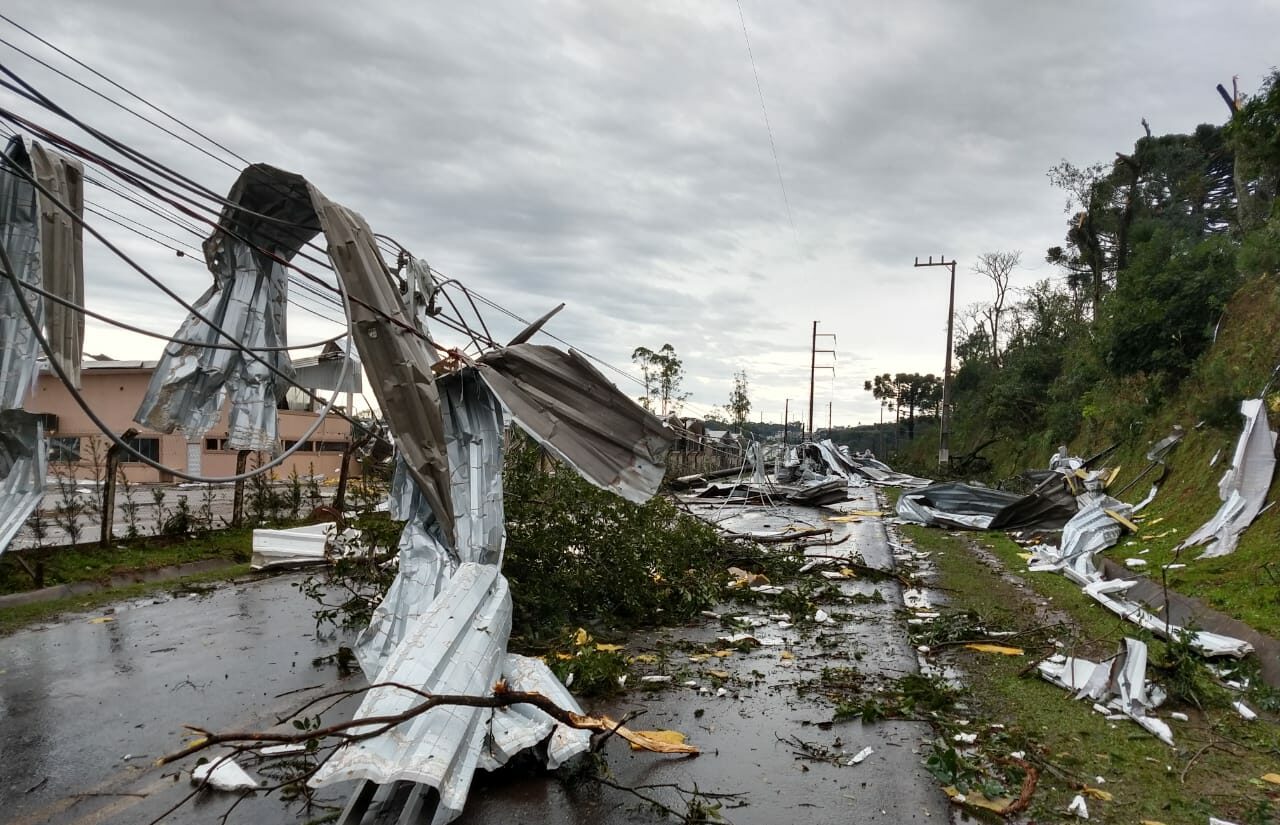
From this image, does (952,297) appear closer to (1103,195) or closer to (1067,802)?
(1103,195)

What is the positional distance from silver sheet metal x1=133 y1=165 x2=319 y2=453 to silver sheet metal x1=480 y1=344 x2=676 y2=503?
1.62 meters

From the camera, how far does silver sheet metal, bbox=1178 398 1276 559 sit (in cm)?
879

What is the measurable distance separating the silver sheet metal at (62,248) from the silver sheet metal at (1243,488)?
10.9 meters

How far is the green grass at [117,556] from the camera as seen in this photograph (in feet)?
29.7

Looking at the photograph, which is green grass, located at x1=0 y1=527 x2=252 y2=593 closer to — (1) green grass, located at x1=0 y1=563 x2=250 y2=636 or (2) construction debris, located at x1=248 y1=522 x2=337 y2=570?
(1) green grass, located at x1=0 y1=563 x2=250 y2=636

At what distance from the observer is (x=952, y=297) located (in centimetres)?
3378

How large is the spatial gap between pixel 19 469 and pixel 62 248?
1635 mm

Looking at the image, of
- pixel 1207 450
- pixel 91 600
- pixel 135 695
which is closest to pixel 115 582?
pixel 91 600

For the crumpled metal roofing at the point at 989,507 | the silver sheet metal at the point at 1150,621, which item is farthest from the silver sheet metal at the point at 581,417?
the crumpled metal roofing at the point at 989,507

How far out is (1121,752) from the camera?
14.7ft

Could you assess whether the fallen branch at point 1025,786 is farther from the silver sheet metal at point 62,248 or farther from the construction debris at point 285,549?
the construction debris at point 285,549

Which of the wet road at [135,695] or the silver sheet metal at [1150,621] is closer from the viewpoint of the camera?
the wet road at [135,695]

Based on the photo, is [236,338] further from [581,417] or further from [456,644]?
[456,644]

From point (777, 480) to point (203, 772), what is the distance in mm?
23855
